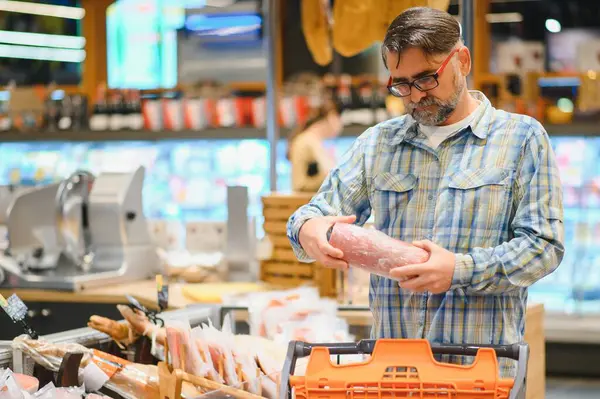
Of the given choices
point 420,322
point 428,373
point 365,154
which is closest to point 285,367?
point 428,373

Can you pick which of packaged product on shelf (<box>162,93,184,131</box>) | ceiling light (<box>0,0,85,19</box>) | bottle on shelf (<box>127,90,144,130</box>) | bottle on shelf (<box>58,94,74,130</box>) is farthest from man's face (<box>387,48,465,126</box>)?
ceiling light (<box>0,0,85,19</box>)

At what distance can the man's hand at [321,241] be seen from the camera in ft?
6.66

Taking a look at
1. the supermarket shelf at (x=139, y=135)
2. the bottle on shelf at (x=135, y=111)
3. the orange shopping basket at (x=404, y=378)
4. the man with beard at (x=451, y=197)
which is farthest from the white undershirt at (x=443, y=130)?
the bottle on shelf at (x=135, y=111)

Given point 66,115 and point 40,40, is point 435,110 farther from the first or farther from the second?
point 40,40

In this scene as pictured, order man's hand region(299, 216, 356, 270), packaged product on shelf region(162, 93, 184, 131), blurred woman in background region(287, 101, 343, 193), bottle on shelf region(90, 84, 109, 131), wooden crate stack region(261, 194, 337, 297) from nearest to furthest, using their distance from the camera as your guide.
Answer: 1. man's hand region(299, 216, 356, 270)
2. wooden crate stack region(261, 194, 337, 297)
3. blurred woman in background region(287, 101, 343, 193)
4. packaged product on shelf region(162, 93, 184, 131)
5. bottle on shelf region(90, 84, 109, 131)

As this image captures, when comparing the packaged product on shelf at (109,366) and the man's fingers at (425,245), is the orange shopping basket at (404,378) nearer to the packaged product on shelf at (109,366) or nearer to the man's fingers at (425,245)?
the man's fingers at (425,245)

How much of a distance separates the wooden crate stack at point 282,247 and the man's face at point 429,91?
7.89 feet

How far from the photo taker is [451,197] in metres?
2.19

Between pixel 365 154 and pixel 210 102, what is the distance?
5708mm

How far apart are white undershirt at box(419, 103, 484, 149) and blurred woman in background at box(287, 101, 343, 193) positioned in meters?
2.91

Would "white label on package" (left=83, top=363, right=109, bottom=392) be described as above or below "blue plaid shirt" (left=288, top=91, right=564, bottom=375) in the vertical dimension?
below

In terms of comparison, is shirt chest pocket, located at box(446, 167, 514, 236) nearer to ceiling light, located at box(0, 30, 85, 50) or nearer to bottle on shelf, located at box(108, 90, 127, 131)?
bottle on shelf, located at box(108, 90, 127, 131)

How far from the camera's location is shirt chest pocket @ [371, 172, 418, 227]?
2.26 meters

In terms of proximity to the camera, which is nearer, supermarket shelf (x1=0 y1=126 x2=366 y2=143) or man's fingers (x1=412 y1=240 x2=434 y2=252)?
man's fingers (x1=412 y1=240 x2=434 y2=252)
